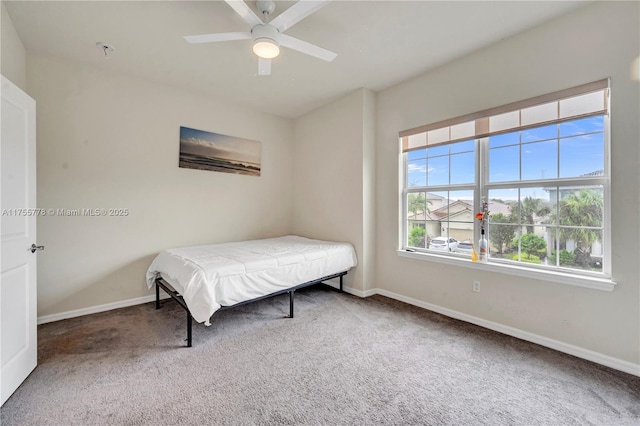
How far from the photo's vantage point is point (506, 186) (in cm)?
257

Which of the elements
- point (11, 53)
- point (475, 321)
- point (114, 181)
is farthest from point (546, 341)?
point (11, 53)

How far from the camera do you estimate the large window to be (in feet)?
6.90

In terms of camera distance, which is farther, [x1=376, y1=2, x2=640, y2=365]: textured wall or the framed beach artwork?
the framed beach artwork

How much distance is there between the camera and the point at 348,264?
3.46m

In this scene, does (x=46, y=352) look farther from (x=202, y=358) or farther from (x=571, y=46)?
(x=571, y=46)

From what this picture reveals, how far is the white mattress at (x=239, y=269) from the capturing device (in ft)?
7.27

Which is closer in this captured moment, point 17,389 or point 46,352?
point 17,389

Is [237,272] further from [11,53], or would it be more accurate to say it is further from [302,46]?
[11,53]

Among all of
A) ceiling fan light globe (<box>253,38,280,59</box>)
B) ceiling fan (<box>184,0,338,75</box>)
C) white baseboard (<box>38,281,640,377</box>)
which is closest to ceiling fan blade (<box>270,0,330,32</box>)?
ceiling fan (<box>184,0,338,75</box>)

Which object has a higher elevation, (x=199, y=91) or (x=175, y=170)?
(x=199, y=91)

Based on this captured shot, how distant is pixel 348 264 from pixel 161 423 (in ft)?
7.85

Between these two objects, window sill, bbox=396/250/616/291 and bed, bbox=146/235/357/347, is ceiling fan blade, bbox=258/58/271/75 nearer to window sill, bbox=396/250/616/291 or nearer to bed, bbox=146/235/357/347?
bed, bbox=146/235/357/347

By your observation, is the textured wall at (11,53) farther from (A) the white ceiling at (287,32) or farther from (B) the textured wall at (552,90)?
(B) the textured wall at (552,90)

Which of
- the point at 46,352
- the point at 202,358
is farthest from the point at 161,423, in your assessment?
the point at 46,352
